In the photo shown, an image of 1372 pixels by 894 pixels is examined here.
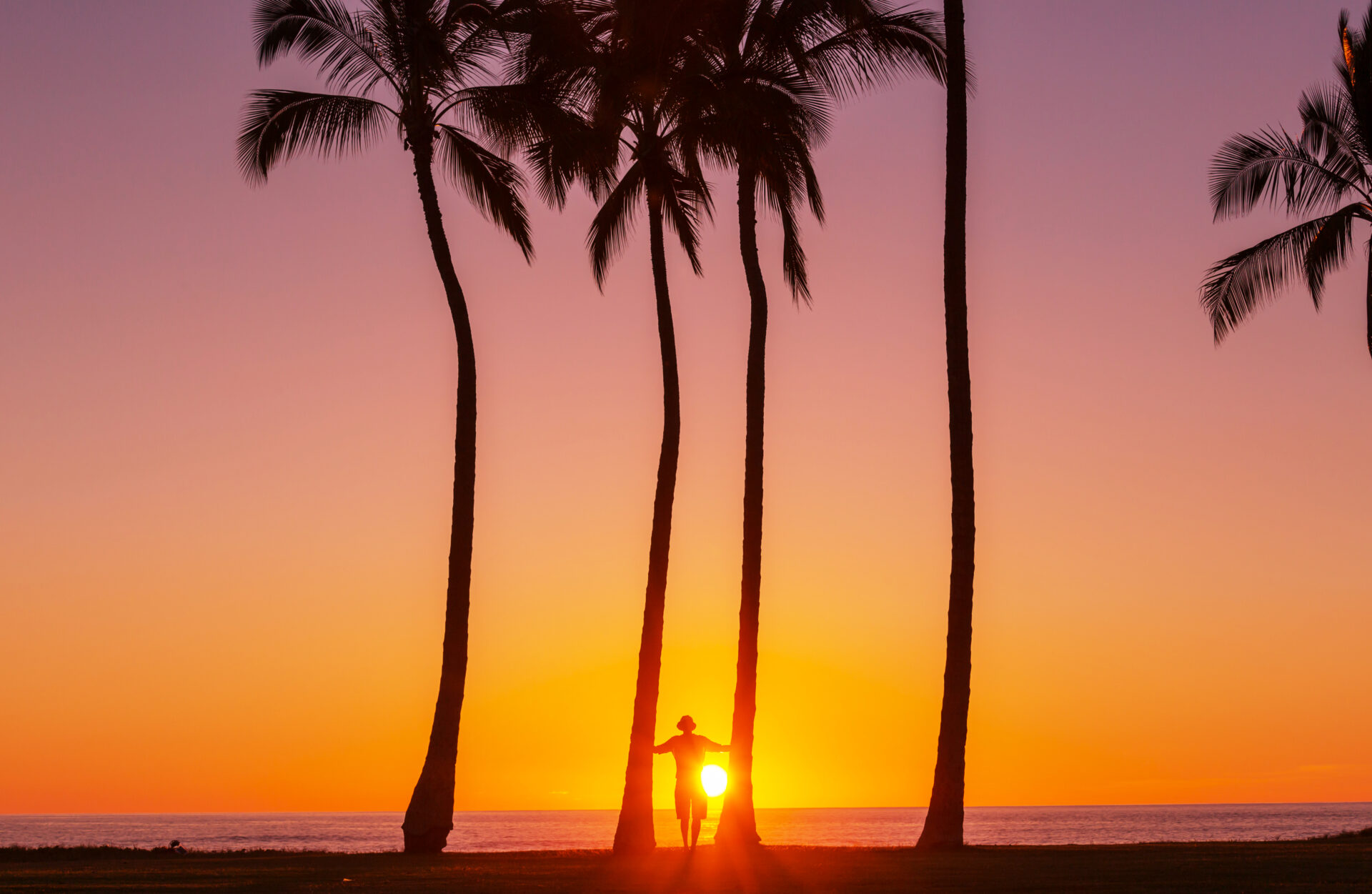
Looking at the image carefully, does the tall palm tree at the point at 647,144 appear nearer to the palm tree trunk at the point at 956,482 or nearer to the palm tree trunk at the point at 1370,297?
the palm tree trunk at the point at 956,482

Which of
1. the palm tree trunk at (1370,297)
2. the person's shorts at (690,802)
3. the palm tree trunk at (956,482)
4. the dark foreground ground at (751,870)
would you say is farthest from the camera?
the palm tree trunk at (1370,297)

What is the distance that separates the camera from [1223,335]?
27625 mm

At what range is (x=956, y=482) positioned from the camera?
22.1 m

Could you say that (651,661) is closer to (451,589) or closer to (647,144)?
(451,589)

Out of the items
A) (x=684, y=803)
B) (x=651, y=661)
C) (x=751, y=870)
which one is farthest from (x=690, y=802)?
(x=651, y=661)

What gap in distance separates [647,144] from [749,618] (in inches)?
354

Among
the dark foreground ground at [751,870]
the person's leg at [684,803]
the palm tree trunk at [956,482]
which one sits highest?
the palm tree trunk at [956,482]

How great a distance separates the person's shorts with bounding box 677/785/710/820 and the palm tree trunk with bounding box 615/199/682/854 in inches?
174

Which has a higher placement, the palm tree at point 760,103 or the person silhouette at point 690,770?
the palm tree at point 760,103

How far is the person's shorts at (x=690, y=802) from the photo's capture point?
59.3 feet

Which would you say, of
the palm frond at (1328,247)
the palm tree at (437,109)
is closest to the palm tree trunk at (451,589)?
the palm tree at (437,109)

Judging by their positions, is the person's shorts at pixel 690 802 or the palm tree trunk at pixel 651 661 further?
the palm tree trunk at pixel 651 661

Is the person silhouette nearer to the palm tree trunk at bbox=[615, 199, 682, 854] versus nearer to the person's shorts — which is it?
the person's shorts

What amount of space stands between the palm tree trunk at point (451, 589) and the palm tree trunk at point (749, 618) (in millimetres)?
4796
